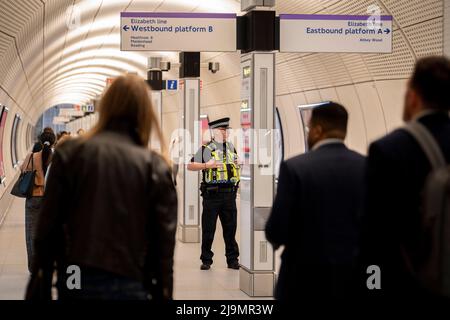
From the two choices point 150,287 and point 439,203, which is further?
point 150,287

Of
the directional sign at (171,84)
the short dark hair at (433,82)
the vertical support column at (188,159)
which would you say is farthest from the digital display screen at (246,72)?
the directional sign at (171,84)

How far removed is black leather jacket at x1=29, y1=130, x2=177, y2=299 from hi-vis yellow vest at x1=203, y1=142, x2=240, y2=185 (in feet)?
19.5

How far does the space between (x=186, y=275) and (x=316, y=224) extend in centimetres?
561

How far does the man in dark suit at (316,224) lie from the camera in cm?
351

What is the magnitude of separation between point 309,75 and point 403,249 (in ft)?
41.6

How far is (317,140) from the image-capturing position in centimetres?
383

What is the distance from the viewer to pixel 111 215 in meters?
3.08

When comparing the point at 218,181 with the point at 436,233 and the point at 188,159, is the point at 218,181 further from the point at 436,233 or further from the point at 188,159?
the point at 436,233

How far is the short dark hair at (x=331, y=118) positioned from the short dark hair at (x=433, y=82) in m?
0.91

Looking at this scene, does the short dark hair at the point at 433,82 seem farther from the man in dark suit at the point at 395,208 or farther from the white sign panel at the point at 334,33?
the white sign panel at the point at 334,33

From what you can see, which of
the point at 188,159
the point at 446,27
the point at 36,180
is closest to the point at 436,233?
the point at 36,180

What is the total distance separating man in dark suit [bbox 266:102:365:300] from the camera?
11.5 feet
